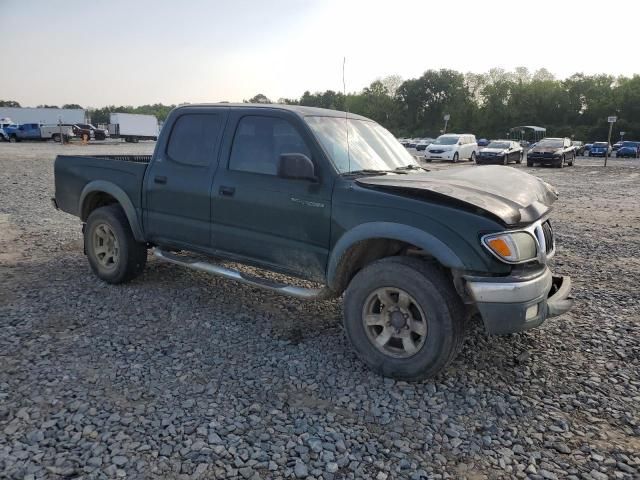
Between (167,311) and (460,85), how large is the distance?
337 feet

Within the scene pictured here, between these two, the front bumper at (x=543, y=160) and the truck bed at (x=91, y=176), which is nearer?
the truck bed at (x=91, y=176)

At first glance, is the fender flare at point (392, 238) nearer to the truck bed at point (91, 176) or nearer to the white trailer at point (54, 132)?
the truck bed at point (91, 176)

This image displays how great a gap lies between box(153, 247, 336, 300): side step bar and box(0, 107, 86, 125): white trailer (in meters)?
64.9

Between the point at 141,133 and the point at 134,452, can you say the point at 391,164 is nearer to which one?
the point at 134,452

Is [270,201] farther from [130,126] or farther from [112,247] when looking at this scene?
[130,126]

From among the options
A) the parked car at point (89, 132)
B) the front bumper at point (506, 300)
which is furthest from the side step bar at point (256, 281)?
the parked car at point (89, 132)

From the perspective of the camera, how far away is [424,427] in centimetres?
308

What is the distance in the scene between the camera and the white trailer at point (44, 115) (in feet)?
202

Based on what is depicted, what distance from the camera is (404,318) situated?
3605 mm

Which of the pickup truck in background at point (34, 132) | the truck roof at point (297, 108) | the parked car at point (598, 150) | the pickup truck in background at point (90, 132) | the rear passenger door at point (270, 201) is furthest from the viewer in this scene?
the pickup truck in background at point (90, 132)

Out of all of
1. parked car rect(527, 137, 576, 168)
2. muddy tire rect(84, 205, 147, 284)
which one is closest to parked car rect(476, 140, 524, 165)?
parked car rect(527, 137, 576, 168)

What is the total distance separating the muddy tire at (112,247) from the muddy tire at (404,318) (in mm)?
2755

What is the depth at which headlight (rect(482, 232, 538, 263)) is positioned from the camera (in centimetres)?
324

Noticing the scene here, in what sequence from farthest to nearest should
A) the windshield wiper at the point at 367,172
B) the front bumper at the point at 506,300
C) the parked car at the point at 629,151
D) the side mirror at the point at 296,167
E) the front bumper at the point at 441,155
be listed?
the parked car at the point at 629,151 → the front bumper at the point at 441,155 → the windshield wiper at the point at 367,172 → the side mirror at the point at 296,167 → the front bumper at the point at 506,300
